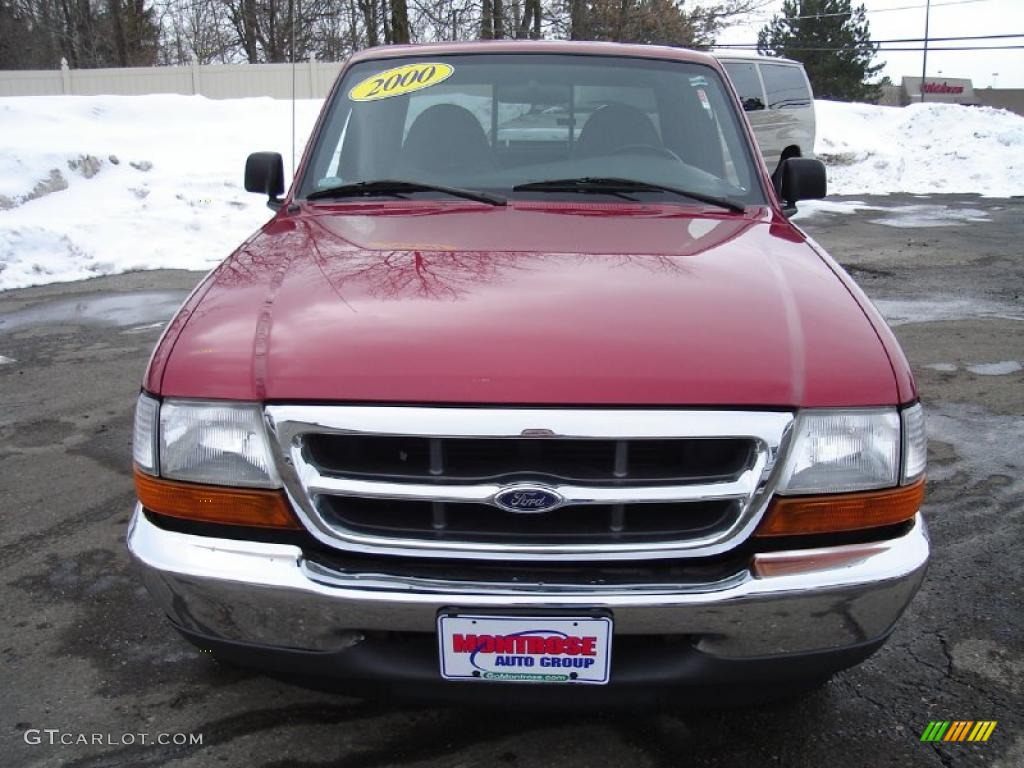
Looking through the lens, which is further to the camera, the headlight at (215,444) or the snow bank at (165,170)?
the snow bank at (165,170)

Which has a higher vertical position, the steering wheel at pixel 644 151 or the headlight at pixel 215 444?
the steering wheel at pixel 644 151

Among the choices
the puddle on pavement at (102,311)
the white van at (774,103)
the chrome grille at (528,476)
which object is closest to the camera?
the chrome grille at (528,476)

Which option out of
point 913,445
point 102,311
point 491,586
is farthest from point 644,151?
point 102,311

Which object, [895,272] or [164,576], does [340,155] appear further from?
[895,272]

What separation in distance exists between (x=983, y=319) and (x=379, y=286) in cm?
638

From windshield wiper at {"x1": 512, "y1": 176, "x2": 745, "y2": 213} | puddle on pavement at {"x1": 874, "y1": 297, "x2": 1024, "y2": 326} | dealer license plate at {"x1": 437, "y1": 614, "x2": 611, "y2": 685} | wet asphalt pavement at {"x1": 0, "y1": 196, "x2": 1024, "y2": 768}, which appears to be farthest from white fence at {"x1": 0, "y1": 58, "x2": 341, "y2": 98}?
dealer license plate at {"x1": 437, "y1": 614, "x2": 611, "y2": 685}

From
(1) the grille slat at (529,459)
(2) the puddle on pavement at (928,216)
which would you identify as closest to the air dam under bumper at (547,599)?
(1) the grille slat at (529,459)

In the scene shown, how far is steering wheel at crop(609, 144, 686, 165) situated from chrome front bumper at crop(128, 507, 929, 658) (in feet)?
5.88

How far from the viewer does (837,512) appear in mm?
1924

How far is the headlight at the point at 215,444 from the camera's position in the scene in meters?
1.90

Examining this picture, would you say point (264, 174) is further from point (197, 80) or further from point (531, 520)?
point (197, 80)

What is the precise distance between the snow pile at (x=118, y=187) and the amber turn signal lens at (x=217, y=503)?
750 cm

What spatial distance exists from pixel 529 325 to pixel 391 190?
4.31 ft

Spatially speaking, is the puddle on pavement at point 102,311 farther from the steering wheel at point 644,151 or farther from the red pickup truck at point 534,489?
the red pickup truck at point 534,489
